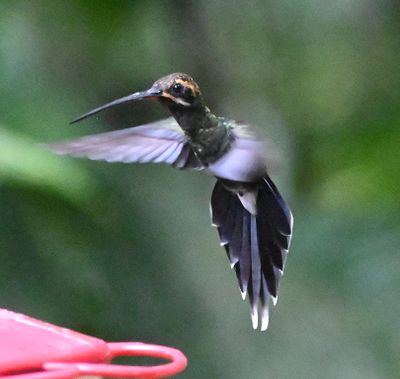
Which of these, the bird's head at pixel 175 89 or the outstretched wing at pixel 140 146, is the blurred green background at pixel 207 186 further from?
the bird's head at pixel 175 89

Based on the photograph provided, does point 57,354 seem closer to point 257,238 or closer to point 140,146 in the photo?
point 140,146

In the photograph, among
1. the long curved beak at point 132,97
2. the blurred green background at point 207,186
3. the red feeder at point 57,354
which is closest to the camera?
the red feeder at point 57,354

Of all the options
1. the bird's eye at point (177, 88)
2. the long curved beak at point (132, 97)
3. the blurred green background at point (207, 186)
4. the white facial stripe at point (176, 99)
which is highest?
the long curved beak at point (132, 97)

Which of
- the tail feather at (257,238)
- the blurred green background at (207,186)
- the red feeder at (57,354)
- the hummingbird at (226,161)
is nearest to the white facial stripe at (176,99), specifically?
the hummingbird at (226,161)

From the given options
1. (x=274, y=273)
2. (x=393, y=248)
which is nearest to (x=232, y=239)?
(x=274, y=273)

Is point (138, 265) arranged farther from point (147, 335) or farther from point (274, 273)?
point (274, 273)

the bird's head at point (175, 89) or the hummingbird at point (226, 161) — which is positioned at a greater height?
the bird's head at point (175, 89)
